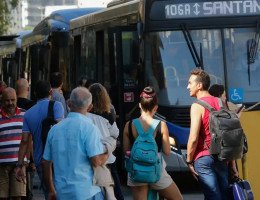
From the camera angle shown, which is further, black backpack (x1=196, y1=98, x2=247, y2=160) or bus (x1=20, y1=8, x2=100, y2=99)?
bus (x1=20, y1=8, x2=100, y2=99)

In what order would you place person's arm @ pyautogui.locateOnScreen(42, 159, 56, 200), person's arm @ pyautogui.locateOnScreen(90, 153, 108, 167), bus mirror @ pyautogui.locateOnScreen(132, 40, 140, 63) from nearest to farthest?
1. person's arm @ pyautogui.locateOnScreen(90, 153, 108, 167)
2. person's arm @ pyautogui.locateOnScreen(42, 159, 56, 200)
3. bus mirror @ pyautogui.locateOnScreen(132, 40, 140, 63)

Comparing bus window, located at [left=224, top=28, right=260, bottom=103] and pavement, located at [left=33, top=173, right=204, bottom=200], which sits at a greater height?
bus window, located at [left=224, top=28, right=260, bottom=103]

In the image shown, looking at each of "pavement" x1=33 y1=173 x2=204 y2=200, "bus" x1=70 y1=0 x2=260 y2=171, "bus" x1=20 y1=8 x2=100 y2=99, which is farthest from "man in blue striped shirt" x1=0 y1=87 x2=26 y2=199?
"bus" x1=20 y1=8 x2=100 y2=99

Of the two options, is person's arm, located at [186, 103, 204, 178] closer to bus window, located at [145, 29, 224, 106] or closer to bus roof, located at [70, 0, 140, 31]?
bus window, located at [145, 29, 224, 106]

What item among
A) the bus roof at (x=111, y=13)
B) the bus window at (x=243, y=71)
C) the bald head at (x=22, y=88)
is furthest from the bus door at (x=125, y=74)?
the bald head at (x=22, y=88)

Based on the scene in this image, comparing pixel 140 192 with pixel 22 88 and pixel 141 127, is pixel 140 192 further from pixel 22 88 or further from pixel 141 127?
pixel 22 88

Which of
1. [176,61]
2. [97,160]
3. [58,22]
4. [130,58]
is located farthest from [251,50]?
[58,22]

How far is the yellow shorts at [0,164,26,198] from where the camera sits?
38.1 feet

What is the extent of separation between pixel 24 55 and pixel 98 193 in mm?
19944

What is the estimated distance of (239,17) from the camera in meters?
15.3

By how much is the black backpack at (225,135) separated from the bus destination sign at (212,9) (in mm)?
5740

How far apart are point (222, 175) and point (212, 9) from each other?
6.12m

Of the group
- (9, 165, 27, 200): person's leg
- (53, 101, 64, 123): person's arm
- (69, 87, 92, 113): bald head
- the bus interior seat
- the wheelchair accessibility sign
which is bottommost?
(9, 165, 27, 200): person's leg

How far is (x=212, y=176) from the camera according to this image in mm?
9531
